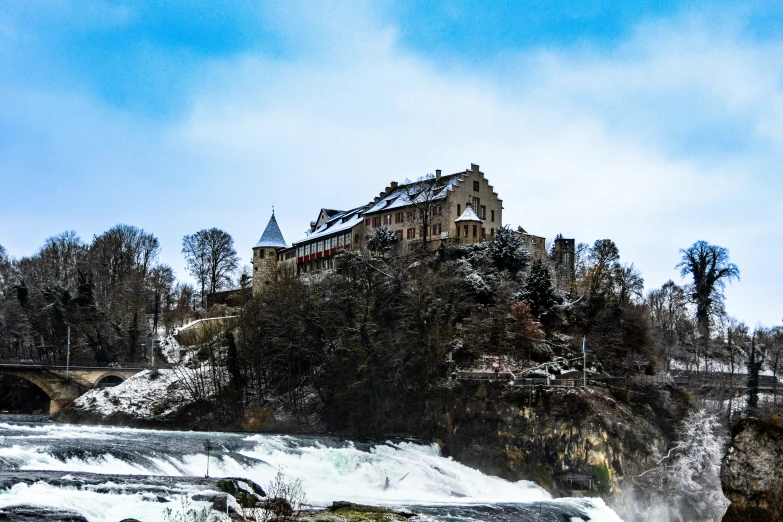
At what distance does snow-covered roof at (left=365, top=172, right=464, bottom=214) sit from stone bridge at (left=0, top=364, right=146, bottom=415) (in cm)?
3068

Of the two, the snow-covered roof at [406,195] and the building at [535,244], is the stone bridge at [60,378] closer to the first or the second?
the snow-covered roof at [406,195]

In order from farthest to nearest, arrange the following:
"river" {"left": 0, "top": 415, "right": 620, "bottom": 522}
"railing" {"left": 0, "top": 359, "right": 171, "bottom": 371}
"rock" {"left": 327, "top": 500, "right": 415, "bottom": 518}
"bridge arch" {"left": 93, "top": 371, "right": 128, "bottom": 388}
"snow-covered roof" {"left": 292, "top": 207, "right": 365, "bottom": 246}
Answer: "snow-covered roof" {"left": 292, "top": 207, "right": 365, "bottom": 246}, "bridge arch" {"left": 93, "top": 371, "right": 128, "bottom": 388}, "railing" {"left": 0, "top": 359, "right": 171, "bottom": 371}, "rock" {"left": 327, "top": 500, "right": 415, "bottom": 518}, "river" {"left": 0, "top": 415, "right": 620, "bottom": 522}

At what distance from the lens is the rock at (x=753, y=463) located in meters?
27.6

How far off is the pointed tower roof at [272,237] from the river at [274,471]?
50425 mm

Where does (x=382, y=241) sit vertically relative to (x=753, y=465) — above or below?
above

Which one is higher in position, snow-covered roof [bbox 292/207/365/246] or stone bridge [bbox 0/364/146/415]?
snow-covered roof [bbox 292/207/365/246]

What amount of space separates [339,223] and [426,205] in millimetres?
20083

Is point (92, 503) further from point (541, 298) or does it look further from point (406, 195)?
point (406, 195)

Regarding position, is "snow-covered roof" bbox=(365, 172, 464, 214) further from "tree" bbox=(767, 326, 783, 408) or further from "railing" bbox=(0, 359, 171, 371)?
"tree" bbox=(767, 326, 783, 408)

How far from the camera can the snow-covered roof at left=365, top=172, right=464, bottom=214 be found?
258ft

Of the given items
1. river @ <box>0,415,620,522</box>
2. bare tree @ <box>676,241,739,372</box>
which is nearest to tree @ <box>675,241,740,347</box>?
bare tree @ <box>676,241,739,372</box>

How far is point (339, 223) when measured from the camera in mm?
94062

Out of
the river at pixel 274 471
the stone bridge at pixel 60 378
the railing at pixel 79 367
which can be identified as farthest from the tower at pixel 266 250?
the river at pixel 274 471

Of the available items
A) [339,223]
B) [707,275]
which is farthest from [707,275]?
[339,223]
